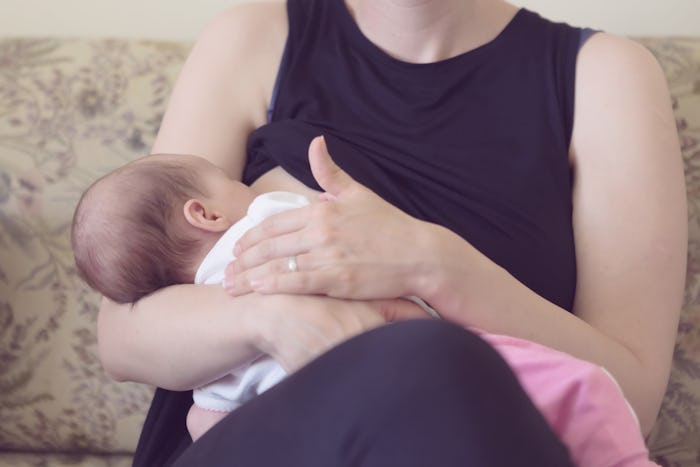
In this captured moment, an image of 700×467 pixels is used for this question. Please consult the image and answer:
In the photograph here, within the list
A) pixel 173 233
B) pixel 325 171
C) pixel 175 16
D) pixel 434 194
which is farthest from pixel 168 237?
pixel 175 16

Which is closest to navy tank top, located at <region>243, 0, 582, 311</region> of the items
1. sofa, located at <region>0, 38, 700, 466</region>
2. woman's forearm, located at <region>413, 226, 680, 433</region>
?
woman's forearm, located at <region>413, 226, 680, 433</region>

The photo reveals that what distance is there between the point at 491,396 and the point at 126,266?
56 cm

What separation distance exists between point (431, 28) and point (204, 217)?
0.48 m

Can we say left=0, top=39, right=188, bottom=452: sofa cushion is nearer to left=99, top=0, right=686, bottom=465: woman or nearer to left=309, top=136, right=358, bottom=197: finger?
left=99, top=0, right=686, bottom=465: woman

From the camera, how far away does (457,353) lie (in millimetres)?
649

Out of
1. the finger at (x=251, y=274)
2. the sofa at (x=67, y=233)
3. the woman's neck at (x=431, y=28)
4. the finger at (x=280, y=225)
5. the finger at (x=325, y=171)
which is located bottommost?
the sofa at (x=67, y=233)

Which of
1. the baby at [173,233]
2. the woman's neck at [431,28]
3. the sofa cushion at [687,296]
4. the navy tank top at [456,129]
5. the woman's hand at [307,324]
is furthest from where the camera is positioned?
the sofa cushion at [687,296]

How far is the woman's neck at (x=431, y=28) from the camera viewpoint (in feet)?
4.06

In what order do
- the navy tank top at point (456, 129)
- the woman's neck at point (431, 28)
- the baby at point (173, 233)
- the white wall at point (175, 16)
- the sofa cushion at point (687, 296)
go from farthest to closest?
the white wall at point (175, 16)
the sofa cushion at point (687, 296)
the woman's neck at point (431, 28)
the navy tank top at point (456, 129)
the baby at point (173, 233)

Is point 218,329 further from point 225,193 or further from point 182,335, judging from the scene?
point 225,193

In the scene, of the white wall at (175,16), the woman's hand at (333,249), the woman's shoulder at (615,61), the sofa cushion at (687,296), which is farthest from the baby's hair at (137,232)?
the sofa cushion at (687,296)

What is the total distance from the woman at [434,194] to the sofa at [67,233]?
0.87 feet

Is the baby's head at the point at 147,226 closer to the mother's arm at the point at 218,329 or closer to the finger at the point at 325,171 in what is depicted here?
the mother's arm at the point at 218,329

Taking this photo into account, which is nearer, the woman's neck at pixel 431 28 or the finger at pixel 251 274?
the finger at pixel 251 274
